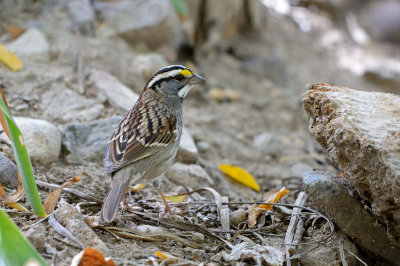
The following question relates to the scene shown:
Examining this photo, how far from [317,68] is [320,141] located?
19.5 feet

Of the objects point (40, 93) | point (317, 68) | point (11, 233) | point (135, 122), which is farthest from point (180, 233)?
point (317, 68)

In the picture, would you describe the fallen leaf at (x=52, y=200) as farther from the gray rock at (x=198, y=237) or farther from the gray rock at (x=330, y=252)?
the gray rock at (x=330, y=252)

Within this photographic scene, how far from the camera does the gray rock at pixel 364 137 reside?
3129 millimetres

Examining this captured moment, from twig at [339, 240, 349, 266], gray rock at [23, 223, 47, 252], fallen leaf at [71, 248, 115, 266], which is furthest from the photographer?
twig at [339, 240, 349, 266]

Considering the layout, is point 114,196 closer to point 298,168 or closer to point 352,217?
point 352,217

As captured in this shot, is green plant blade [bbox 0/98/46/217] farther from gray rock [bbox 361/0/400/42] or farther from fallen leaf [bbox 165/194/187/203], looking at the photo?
gray rock [bbox 361/0/400/42]

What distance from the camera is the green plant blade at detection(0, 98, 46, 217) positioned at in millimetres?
3170

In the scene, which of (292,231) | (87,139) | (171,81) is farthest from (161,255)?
(87,139)

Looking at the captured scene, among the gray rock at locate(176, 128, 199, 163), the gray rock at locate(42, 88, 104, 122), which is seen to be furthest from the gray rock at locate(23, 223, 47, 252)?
the gray rock at locate(176, 128, 199, 163)

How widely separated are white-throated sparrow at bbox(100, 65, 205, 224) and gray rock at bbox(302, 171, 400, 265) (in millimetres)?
1157

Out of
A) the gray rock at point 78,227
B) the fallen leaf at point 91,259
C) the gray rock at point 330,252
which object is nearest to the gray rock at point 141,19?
the gray rock at point 78,227

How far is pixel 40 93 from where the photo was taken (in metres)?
5.62

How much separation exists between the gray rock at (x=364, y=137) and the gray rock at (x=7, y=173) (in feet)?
7.12

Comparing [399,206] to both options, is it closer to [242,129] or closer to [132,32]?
[242,129]
